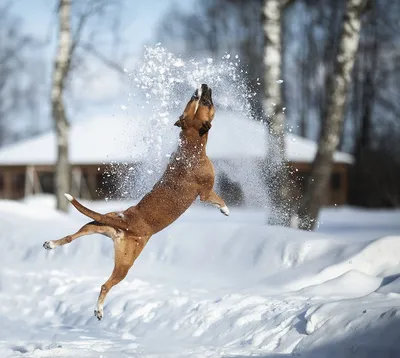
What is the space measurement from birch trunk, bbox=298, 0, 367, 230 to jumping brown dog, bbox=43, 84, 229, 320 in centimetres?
672

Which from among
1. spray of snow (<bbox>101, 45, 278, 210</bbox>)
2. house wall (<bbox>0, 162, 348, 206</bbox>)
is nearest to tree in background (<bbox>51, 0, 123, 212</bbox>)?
spray of snow (<bbox>101, 45, 278, 210</bbox>)

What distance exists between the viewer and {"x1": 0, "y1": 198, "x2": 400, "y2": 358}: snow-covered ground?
659 centimetres

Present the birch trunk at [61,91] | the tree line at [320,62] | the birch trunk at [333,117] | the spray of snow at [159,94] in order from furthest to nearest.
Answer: the tree line at [320,62] < the birch trunk at [61,91] < the birch trunk at [333,117] < the spray of snow at [159,94]

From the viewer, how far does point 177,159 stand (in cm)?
659

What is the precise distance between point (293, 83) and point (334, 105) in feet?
114

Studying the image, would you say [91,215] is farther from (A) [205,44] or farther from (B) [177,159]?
(A) [205,44]

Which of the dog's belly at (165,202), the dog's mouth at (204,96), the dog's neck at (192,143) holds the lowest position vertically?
the dog's belly at (165,202)

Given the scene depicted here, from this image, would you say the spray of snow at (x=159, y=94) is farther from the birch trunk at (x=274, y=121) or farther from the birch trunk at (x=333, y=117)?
the birch trunk at (x=333, y=117)

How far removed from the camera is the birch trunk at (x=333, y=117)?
1313 centimetres

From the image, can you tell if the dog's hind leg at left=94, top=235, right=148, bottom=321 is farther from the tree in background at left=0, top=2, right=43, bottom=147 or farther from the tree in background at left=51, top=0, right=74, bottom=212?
the tree in background at left=0, top=2, right=43, bottom=147

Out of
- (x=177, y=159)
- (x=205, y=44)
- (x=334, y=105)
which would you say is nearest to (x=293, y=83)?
(x=205, y=44)

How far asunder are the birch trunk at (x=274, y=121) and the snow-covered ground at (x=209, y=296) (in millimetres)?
1664

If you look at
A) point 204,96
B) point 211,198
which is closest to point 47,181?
point 211,198

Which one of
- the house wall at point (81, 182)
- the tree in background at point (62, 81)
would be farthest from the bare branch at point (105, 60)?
the house wall at point (81, 182)
